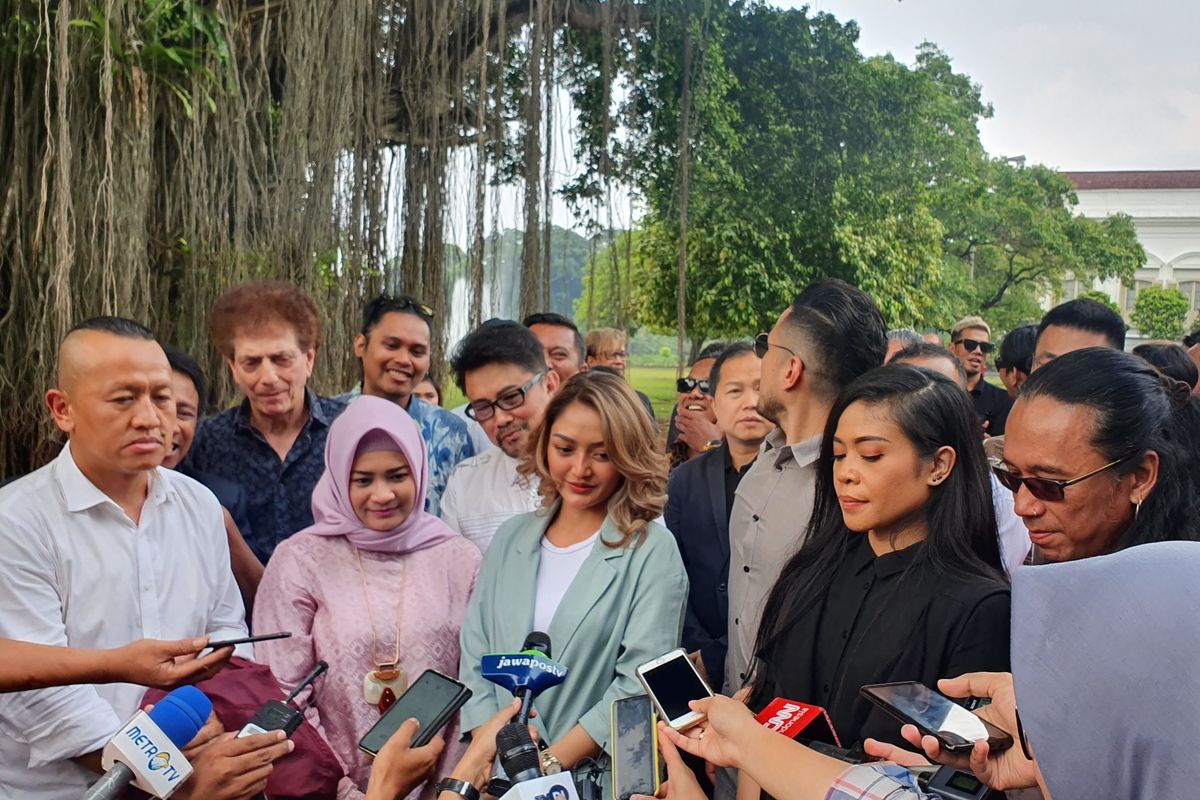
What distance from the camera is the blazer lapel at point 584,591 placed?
6.79 feet

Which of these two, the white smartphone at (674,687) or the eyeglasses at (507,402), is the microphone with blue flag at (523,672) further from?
the eyeglasses at (507,402)

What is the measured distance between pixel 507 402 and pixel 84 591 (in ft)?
3.78

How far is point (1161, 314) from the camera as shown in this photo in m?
21.1

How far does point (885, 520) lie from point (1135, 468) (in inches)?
16.9

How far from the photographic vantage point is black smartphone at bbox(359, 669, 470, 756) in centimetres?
176

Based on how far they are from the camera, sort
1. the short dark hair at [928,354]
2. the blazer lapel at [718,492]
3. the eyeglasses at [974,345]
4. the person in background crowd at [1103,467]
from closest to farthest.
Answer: the person in background crowd at [1103,467] < the blazer lapel at [718,492] < the short dark hair at [928,354] < the eyeglasses at [974,345]

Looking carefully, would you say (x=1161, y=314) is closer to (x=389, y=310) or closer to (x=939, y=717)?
(x=389, y=310)

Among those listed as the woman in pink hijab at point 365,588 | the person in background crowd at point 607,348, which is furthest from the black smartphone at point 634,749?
the person in background crowd at point 607,348

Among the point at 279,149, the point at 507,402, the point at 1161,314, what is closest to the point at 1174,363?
the point at 507,402

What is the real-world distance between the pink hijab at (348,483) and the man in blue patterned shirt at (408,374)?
74 centimetres

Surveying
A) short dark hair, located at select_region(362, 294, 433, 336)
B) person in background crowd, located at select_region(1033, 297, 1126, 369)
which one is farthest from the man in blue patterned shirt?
person in background crowd, located at select_region(1033, 297, 1126, 369)

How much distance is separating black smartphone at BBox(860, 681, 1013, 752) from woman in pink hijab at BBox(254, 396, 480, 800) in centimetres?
106

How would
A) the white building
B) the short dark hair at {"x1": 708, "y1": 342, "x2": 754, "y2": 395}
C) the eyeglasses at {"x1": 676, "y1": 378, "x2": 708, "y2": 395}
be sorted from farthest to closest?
the white building
the eyeglasses at {"x1": 676, "y1": 378, "x2": 708, "y2": 395}
the short dark hair at {"x1": 708, "y1": 342, "x2": 754, "y2": 395}

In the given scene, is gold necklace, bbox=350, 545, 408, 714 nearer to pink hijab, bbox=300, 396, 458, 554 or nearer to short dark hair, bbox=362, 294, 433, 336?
pink hijab, bbox=300, 396, 458, 554
